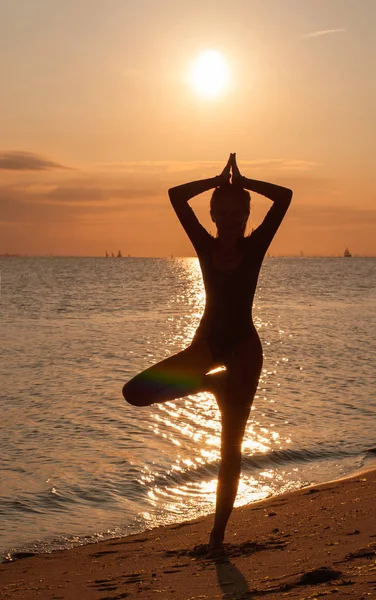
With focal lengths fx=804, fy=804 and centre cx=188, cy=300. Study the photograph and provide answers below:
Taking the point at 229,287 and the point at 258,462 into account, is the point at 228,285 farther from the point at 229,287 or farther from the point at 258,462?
the point at 258,462

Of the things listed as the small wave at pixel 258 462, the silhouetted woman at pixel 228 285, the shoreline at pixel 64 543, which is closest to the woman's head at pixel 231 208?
the silhouetted woman at pixel 228 285

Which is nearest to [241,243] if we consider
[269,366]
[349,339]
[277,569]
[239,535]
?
[277,569]

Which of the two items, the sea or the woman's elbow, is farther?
the sea

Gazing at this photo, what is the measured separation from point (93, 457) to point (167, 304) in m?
42.8

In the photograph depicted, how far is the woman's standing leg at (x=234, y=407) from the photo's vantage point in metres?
5.66

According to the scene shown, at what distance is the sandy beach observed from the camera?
4.99 m

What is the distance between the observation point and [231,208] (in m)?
5.71

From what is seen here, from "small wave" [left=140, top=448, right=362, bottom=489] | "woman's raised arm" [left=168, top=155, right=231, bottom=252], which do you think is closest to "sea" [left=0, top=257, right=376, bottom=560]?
"small wave" [left=140, top=448, right=362, bottom=489]

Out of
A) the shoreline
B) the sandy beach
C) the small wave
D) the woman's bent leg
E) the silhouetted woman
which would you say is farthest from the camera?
the small wave

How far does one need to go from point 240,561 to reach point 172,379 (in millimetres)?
1488

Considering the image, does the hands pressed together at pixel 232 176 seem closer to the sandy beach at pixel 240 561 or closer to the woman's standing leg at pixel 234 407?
the woman's standing leg at pixel 234 407

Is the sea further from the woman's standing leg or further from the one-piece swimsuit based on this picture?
the one-piece swimsuit

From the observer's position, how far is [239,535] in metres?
7.12

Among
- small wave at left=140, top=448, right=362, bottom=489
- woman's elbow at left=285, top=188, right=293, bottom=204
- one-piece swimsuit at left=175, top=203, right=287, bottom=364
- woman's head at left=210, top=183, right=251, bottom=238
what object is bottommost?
small wave at left=140, top=448, right=362, bottom=489
